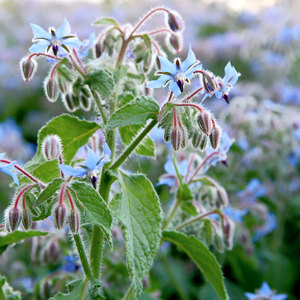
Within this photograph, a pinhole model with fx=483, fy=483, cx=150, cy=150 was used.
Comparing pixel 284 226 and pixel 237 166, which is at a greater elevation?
pixel 237 166

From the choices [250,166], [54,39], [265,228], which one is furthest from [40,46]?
[250,166]

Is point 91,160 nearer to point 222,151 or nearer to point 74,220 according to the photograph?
point 74,220

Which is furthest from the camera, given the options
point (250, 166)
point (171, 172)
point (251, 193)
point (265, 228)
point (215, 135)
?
point (250, 166)

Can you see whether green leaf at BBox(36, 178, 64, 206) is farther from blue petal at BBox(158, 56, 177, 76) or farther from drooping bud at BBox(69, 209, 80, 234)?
blue petal at BBox(158, 56, 177, 76)

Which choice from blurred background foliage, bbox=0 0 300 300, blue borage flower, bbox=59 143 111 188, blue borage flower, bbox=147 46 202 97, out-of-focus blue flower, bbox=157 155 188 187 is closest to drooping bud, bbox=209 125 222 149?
blue borage flower, bbox=147 46 202 97

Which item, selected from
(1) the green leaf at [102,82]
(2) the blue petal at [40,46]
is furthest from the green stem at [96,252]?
(2) the blue petal at [40,46]

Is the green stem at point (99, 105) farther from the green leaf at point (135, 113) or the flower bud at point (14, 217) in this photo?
the flower bud at point (14, 217)

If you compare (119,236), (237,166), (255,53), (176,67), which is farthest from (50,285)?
(255,53)

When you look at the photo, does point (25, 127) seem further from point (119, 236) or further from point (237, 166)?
point (119, 236)
